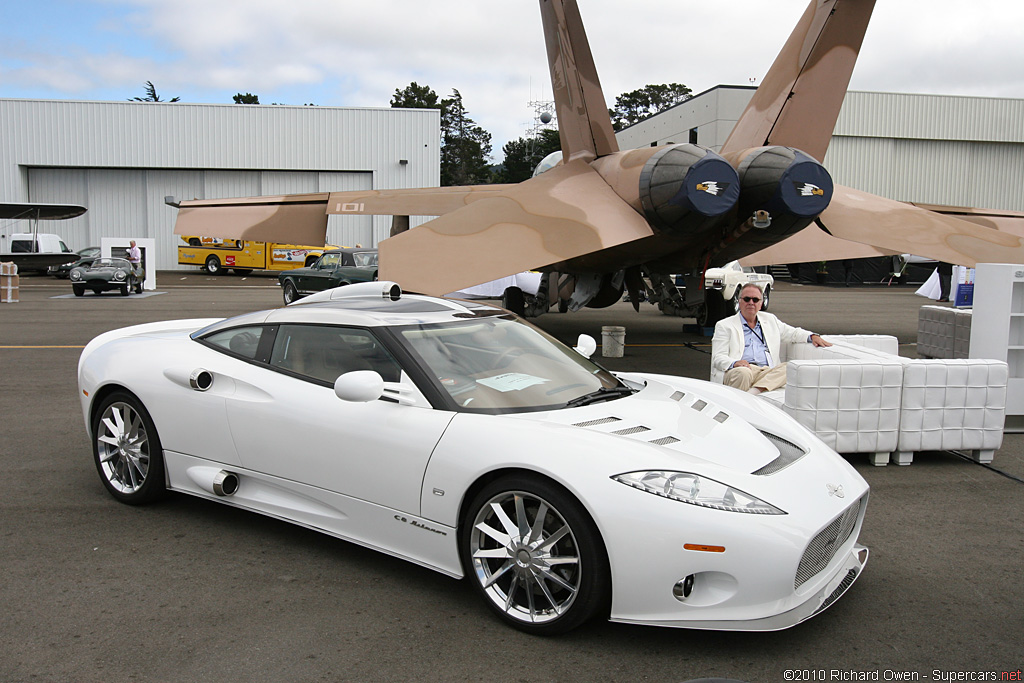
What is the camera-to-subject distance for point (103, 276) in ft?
77.4

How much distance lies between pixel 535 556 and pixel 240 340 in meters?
2.37

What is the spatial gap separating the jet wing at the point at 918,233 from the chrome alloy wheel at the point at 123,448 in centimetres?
850

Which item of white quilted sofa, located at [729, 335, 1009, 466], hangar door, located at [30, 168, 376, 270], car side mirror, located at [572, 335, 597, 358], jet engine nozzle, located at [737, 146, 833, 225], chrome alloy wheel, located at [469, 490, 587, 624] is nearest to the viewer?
chrome alloy wheel, located at [469, 490, 587, 624]

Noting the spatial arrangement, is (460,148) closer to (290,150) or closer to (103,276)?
(290,150)

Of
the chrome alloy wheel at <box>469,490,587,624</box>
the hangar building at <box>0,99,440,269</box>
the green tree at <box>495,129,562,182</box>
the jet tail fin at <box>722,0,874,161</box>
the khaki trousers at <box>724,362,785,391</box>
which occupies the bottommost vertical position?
the chrome alloy wheel at <box>469,490,587,624</box>

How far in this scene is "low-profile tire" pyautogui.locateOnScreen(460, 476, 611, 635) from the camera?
3082 millimetres

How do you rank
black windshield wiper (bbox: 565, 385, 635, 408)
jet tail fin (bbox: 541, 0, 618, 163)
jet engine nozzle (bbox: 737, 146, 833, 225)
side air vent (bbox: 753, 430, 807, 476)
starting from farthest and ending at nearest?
jet tail fin (bbox: 541, 0, 618, 163) < jet engine nozzle (bbox: 737, 146, 833, 225) < black windshield wiper (bbox: 565, 385, 635, 408) < side air vent (bbox: 753, 430, 807, 476)

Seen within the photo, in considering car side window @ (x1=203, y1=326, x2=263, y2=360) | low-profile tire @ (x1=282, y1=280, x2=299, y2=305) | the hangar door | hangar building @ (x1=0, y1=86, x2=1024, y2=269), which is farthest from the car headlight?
the hangar door

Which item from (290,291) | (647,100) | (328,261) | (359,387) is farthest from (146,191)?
(647,100)

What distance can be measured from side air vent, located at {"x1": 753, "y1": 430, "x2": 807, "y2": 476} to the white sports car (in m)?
0.01

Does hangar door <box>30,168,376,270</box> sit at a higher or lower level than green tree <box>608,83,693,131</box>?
lower

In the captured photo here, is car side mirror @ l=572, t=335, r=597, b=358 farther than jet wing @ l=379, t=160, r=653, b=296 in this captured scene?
No

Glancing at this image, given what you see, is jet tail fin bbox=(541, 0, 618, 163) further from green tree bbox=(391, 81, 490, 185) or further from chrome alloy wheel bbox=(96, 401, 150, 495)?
green tree bbox=(391, 81, 490, 185)

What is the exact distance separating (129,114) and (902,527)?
44895 mm
